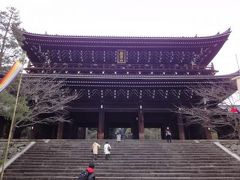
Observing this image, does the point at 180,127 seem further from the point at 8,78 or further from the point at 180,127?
the point at 8,78

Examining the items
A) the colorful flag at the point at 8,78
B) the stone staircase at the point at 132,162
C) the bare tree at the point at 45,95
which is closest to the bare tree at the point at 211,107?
the stone staircase at the point at 132,162

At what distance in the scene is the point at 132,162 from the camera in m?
11.4

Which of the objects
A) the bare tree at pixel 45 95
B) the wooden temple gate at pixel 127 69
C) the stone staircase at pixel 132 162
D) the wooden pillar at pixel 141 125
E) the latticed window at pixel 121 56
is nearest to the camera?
the stone staircase at pixel 132 162

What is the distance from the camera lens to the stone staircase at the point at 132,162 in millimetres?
9969

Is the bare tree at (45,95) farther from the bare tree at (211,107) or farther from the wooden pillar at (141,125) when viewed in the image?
the bare tree at (211,107)

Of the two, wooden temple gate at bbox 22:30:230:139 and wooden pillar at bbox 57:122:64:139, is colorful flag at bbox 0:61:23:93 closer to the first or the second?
wooden temple gate at bbox 22:30:230:139

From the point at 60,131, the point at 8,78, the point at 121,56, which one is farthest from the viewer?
the point at 121,56

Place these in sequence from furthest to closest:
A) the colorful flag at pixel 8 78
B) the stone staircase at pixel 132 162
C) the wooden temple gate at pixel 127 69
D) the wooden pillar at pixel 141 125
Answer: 1. the wooden temple gate at pixel 127 69
2. the wooden pillar at pixel 141 125
3. the stone staircase at pixel 132 162
4. the colorful flag at pixel 8 78

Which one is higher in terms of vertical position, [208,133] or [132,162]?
[208,133]

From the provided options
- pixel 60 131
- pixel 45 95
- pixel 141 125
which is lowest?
pixel 60 131

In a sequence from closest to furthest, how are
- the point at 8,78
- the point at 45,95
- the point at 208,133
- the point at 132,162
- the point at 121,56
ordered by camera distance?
the point at 8,78 < the point at 132,162 < the point at 45,95 < the point at 208,133 < the point at 121,56

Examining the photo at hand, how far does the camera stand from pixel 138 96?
18.3m

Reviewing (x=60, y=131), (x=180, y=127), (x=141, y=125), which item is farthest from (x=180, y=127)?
(x=60, y=131)

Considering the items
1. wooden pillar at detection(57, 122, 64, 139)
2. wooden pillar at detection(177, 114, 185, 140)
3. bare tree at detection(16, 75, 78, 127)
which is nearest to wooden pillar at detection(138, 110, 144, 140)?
wooden pillar at detection(177, 114, 185, 140)
